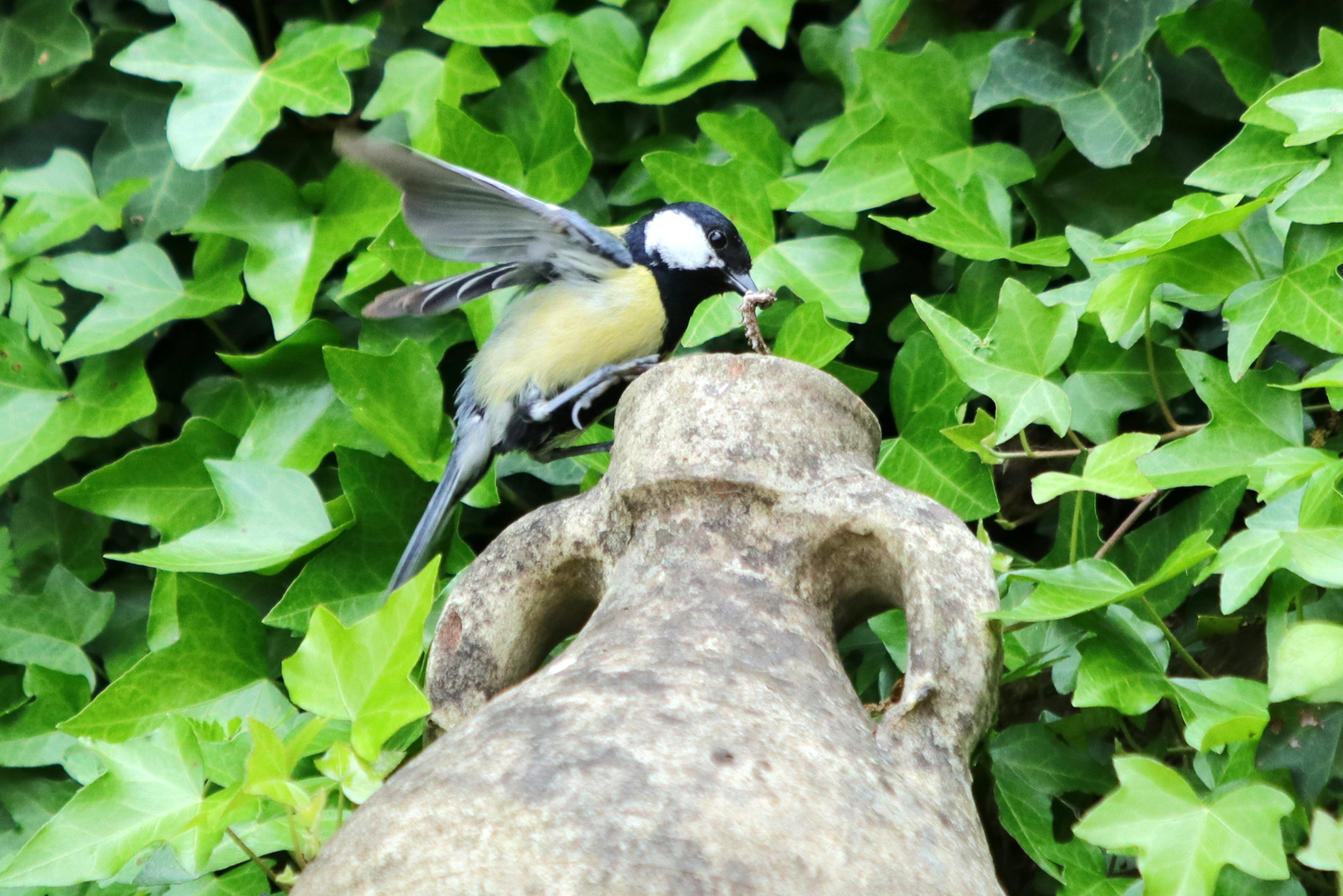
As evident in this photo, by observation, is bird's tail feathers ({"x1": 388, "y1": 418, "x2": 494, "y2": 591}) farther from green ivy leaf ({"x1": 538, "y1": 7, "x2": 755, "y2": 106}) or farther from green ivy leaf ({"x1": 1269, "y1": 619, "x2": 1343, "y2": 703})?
green ivy leaf ({"x1": 1269, "y1": 619, "x2": 1343, "y2": 703})

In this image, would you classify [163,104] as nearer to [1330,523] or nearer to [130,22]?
[130,22]

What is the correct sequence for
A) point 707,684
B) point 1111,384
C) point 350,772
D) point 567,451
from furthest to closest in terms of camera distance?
point 567,451 < point 1111,384 < point 350,772 < point 707,684

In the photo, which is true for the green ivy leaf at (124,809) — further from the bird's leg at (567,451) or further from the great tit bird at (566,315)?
the bird's leg at (567,451)

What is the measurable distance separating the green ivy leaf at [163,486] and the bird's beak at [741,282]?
0.67m

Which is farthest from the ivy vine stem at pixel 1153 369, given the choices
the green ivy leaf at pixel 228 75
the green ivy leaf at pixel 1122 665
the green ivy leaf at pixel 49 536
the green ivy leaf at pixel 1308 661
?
the green ivy leaf at pixel 49 536

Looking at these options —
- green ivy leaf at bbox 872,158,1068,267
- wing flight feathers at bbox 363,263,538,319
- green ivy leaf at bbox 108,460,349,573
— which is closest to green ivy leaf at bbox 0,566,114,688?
green ivy leaf at bbox 108,460,349,573

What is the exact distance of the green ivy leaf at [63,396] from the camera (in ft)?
4.96

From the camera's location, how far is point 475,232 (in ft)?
3.97

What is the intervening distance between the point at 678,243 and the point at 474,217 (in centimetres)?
34

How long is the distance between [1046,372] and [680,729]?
1.69ft

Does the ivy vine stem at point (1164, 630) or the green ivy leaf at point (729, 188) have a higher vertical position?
the green ivy leaf at point (729, 188)

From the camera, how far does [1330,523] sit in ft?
2.81

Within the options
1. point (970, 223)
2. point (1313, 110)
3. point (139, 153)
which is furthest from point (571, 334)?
point (1313, 110)

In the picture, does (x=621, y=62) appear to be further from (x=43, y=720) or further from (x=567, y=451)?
(x=43, y=720)
